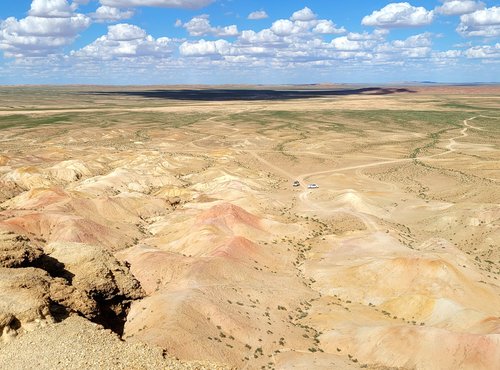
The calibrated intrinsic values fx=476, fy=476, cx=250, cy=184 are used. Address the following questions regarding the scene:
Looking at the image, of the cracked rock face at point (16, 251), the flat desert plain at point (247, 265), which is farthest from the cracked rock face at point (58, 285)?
the flat desert plain at point (247, 265)

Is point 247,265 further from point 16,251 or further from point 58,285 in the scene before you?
point 16,251

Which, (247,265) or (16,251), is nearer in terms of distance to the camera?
(16,251)

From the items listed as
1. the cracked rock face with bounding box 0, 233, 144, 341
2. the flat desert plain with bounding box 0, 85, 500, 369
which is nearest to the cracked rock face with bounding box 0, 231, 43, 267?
the cracked rock face with bounding box 0, 233, 144, 341

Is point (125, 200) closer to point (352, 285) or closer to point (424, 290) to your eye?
point (352, 285)

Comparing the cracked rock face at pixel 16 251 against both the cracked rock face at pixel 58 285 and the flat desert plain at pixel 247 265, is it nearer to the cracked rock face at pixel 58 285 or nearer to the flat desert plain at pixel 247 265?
the cracked rock face at pixel 58 285

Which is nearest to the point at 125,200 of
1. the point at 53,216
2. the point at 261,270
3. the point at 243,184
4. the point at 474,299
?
the point at 53,216

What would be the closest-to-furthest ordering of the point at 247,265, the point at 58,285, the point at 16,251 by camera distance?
the point at 58,285 → the point at 16,251 → the point at 247,265

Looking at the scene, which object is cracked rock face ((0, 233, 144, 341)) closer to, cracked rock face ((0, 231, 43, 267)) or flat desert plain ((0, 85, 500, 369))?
cracked rock face ((0, 231, 43, 267))

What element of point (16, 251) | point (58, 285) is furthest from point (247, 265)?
point (16, 251)
